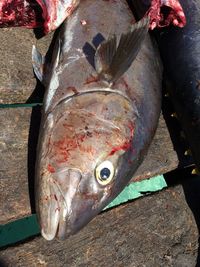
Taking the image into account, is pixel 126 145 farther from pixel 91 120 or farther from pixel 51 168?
pixel 51 168

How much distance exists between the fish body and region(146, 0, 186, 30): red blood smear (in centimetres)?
9

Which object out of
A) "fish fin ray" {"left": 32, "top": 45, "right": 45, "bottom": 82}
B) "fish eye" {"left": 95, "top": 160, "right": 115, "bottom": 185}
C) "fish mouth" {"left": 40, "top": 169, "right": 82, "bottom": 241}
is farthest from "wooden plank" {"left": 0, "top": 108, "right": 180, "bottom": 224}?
"fish eye" {"left": 95, "top": 160, "right": 115, "bottom": 185}

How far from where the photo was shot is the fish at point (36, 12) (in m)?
3.15

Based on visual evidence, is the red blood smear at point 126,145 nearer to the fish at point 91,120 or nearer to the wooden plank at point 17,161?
the fish at point 91,120

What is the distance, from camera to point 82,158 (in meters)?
2.53

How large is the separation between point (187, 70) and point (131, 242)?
4.74ft

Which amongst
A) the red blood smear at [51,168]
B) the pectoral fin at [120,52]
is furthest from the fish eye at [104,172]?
the pectoral fin at [120,52]

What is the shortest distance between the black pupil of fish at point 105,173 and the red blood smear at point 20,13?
1.45 meters

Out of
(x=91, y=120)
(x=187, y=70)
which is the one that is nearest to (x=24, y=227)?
(x=91, y=120)

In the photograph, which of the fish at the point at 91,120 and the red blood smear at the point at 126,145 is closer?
the fish at the point at 91,120

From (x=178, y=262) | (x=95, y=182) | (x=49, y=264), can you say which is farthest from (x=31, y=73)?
(x=178, y=262)

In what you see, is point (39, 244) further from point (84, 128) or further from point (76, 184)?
point (84, 128)

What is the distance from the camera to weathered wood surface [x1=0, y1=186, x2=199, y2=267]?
9.66 feet

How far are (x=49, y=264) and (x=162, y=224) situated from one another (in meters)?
1.05
